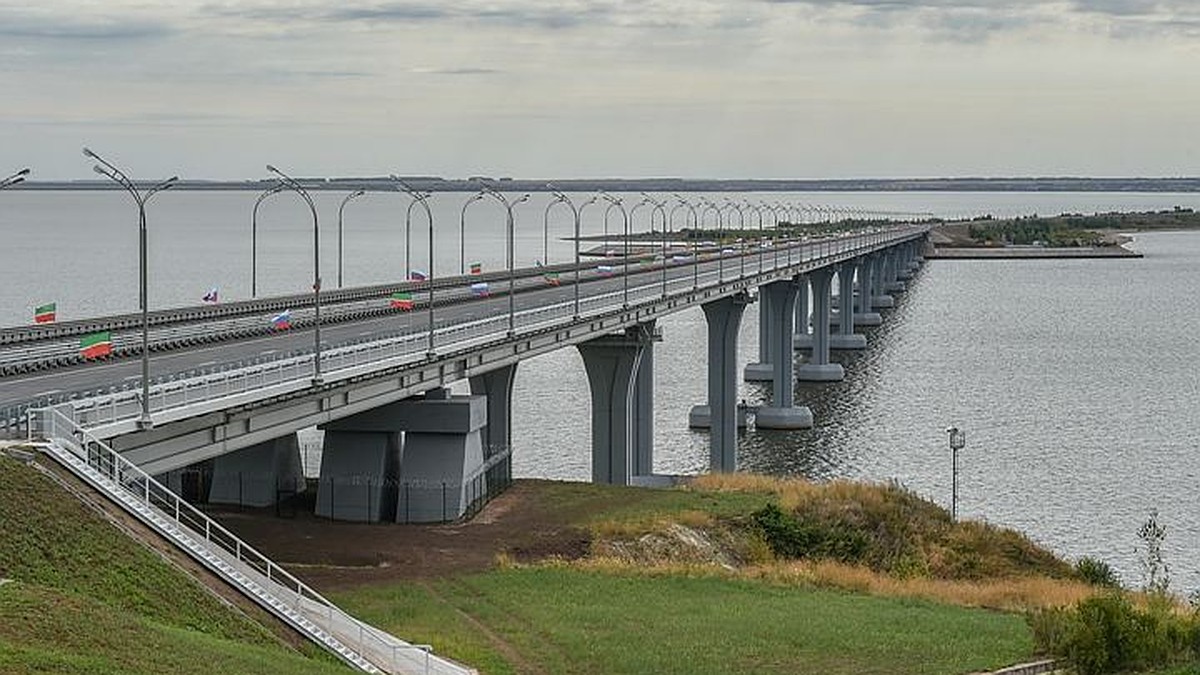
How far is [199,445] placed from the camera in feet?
123

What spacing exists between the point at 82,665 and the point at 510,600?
16.9 metres

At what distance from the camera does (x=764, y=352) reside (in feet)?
407

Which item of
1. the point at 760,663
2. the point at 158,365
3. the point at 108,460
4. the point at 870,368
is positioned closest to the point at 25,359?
the point at 158,365

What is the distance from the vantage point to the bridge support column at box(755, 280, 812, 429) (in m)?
95.6

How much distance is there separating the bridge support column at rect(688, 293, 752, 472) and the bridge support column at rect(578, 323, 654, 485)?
630cm

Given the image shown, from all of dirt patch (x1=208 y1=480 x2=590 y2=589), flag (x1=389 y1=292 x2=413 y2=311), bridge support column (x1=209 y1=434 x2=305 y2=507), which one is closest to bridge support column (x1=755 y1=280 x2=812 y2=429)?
flag (x1=389 y1=292 x2=413 y2=311)

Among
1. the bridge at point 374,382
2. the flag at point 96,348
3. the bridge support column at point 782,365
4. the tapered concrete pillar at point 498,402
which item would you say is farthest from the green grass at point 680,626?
the bridge support column at point 782,365

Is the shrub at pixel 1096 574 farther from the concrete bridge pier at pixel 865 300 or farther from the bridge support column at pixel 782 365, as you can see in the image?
the concrete bridge pier at pixel 865 300

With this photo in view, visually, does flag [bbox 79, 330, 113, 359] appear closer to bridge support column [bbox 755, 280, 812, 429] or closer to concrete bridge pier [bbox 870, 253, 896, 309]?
bridge support column [bbox 755, 280, 812, 429]

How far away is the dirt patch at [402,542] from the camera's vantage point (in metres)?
43.2

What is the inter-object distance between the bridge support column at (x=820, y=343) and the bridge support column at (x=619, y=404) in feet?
134

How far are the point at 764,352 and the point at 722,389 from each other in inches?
1459

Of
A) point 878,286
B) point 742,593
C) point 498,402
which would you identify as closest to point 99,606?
point 742,593

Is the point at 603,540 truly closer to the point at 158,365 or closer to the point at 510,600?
the point at 510,600
